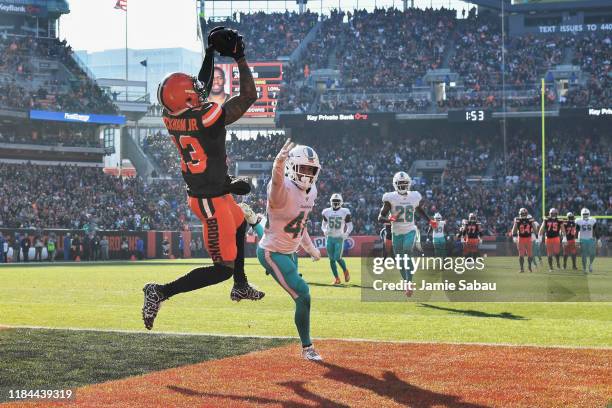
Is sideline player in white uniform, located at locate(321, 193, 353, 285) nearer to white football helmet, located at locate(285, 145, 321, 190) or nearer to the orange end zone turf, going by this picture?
the orange end zone turf

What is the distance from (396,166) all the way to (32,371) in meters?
43.1

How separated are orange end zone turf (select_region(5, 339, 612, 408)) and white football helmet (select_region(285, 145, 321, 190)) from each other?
1839 mm

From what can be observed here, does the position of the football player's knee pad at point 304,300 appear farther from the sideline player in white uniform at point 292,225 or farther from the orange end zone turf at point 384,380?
the orange end zone turf at point 384,380

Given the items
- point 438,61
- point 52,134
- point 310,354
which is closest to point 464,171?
point 438,61

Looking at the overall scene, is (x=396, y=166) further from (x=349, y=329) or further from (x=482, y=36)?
(x=349, y=329)

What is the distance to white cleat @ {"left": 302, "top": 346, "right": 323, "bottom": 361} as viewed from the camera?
8.46 metres

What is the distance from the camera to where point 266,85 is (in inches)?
2188

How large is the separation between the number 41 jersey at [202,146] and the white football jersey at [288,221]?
5.17 ft

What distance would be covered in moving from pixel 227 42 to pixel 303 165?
196 centimetres

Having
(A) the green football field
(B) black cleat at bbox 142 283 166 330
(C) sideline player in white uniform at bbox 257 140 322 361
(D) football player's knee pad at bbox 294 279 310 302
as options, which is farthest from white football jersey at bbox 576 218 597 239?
(B) black cleat at bbox 142 283 166 330

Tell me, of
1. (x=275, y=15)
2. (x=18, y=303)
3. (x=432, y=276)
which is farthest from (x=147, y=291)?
(x=275, y=15)

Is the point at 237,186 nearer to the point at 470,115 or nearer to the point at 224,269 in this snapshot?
the point at 224,269

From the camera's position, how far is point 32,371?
7809 millimetres

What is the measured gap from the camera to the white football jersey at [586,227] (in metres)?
25.7
